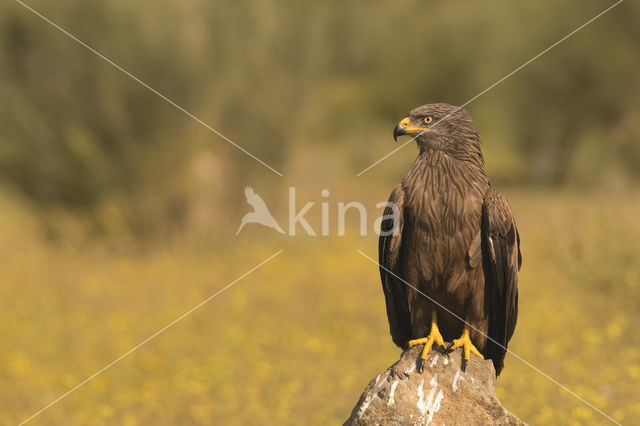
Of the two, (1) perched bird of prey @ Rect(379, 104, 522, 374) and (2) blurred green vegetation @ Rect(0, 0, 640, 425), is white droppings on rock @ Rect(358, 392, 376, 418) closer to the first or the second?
(1) perched bird of prey @ Rect(379, 104, 522, 374)

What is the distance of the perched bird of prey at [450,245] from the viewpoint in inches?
140

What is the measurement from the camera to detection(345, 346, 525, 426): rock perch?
3373 millimetres

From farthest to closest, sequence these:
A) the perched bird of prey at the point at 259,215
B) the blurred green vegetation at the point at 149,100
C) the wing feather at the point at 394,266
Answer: the perched bird of prey at the point at 259,215, the blurred green vegetation at the point at 149,100, the wing feather at the point at 394,266

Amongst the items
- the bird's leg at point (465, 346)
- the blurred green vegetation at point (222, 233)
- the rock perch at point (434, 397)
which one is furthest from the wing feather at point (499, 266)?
the blurred green vegetation at point (222, 233)

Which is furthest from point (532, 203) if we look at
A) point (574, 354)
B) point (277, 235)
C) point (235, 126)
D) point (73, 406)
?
point (73, 406)

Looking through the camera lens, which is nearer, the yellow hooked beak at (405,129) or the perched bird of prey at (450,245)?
the perched bird of prey at (450,245)

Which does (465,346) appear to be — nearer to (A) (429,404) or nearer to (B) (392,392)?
(A) (429,404)

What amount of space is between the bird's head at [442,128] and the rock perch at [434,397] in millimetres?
1219

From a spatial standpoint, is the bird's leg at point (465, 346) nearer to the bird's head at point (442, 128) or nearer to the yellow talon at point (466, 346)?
the yellow talon at point (466, 346)

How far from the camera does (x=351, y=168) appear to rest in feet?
75.2

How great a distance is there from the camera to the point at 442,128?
3791 mm

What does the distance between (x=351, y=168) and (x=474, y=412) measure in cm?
1971

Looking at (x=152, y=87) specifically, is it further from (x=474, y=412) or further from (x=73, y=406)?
(x=474, y=412)

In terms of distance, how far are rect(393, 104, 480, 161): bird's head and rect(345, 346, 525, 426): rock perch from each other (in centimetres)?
122
